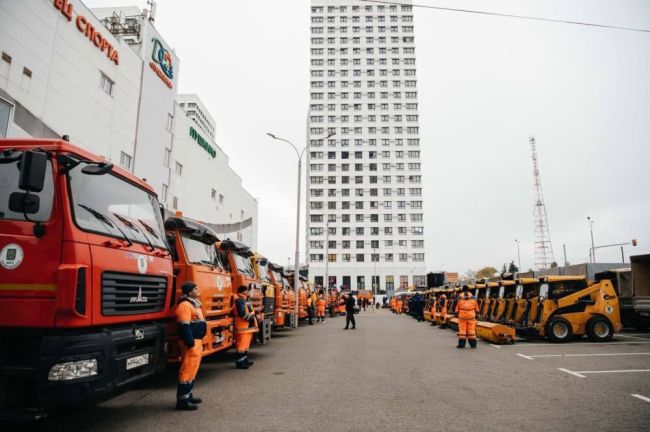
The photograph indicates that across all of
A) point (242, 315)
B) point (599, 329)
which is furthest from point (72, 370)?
point (599, 329)

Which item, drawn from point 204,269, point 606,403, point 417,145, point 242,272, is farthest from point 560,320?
point 417,145

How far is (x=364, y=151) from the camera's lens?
8112 centimetres

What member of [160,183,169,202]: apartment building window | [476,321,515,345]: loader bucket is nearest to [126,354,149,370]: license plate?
[476,321,515,345]: loader bucket

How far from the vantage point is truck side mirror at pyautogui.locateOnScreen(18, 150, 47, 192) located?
13.0ft

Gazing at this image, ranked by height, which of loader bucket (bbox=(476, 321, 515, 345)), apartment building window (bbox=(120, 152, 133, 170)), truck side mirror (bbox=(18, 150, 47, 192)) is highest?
apartment building window (bbox=(120, 152, 133, 170))

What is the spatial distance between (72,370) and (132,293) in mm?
1185

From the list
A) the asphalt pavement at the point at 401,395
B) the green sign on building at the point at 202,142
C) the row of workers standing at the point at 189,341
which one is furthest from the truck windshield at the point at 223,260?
the green sign on building at the point at 202,142

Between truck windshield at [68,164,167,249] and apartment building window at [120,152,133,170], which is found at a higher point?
apartment building window at [120,152,133,170]

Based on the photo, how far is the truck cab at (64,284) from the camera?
12.7 ft

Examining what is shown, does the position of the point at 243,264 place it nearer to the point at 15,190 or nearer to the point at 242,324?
the point at 242,324

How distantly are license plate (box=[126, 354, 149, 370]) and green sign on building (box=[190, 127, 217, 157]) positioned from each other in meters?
30.6

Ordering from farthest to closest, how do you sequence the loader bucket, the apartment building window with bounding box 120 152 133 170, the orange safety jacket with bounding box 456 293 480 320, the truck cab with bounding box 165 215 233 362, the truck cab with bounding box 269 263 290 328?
the apartment building window with bounding box 120 152 133 170, the truck cab with bounding box 269 263 290 328, the loader bucket, the orange safety jacket with bounding box 456 293 480 320, the truck cab with bounding box 165 215 233 362

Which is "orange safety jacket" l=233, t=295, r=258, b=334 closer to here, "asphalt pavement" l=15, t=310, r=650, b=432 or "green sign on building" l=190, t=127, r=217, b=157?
"asphalt pavement" l=15, t=310, r=650, b=432

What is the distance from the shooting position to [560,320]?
12906 millimetres
